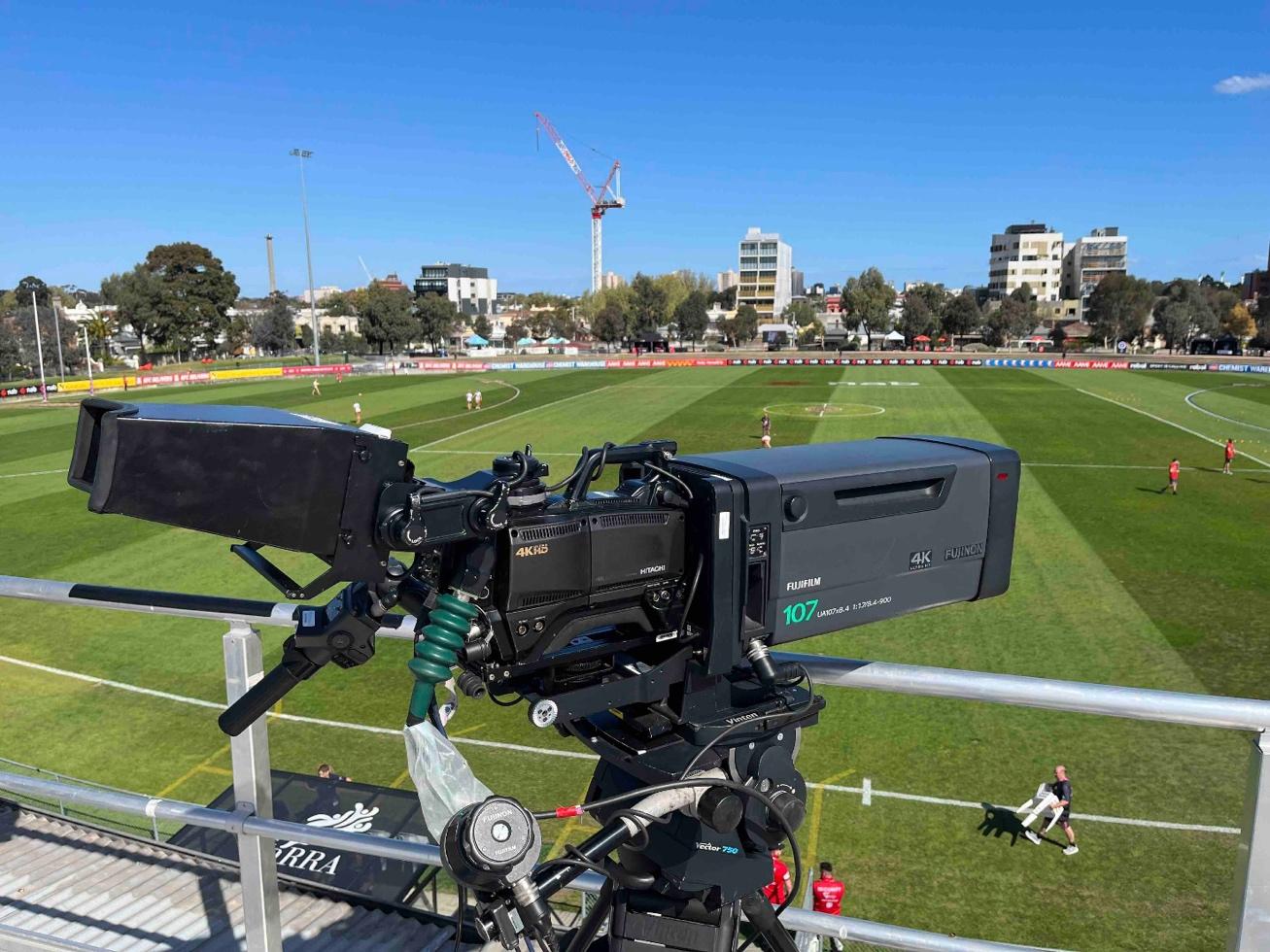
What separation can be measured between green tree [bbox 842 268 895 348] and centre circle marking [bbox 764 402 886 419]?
77306 mm

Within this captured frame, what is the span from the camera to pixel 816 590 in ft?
8.13

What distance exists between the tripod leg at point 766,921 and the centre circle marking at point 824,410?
139 feet

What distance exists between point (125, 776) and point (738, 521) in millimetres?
13296

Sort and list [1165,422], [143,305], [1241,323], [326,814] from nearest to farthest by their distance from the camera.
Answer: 1. [326,814]
2. [1165,422]
3. [143,305]
4. [1241,323]

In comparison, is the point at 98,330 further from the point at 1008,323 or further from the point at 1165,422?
the point at 1008,323

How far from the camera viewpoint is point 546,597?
6.84 feet

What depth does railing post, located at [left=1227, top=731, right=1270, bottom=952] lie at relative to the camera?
217 centimetres

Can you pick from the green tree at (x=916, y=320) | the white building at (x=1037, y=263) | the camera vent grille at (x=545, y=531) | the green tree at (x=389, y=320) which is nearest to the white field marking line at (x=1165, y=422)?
the camera vent grille at (x=545, y=531)

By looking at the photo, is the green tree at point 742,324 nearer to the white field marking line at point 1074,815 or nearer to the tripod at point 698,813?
the white field marking line at point 1074,815

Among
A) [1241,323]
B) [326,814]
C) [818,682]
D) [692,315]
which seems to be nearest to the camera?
[818,682]

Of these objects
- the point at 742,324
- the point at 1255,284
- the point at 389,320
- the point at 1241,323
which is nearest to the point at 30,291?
the point at 389,320

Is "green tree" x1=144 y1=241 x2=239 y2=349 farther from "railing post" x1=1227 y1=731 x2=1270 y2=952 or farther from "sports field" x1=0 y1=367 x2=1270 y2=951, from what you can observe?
"railing post" x1=1227 y1=731 x2=1270 y2=952

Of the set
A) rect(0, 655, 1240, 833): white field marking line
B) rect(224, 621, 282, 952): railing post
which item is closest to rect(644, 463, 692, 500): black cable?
rect(224, 621, 282, 952): railing post

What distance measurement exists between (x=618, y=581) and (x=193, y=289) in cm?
11198
